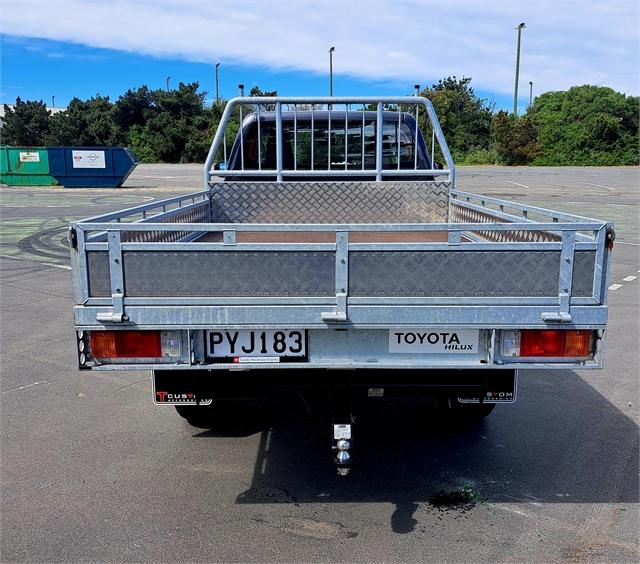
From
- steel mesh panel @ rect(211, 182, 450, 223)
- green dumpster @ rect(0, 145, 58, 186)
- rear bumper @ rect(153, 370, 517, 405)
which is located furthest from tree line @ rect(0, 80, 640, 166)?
rear bumper @ rect(153, 370, 517, 405)

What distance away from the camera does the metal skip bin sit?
2725 centimetres

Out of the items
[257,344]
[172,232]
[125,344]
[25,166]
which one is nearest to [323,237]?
[172,232]

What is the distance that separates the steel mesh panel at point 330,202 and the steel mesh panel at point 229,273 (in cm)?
291

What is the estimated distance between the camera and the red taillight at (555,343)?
2.96 m

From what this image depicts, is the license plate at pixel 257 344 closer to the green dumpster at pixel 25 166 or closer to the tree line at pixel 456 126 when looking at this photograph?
the green dumpster at pixel 25 166

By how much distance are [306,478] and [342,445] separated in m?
0.72

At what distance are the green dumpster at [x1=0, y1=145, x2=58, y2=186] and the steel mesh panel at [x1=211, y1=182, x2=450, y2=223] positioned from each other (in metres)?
25.0

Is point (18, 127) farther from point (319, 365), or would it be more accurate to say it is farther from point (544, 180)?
point (319, 365)

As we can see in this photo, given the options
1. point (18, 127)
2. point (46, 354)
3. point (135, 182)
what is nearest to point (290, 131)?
point (46, 354)

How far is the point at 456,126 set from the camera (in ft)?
181

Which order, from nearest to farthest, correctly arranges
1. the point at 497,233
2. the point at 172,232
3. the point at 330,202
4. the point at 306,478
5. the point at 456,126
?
the point at 306,478 < the point at 172,232 < the point at 497,233 < the point at 330,202 < the point at 456,126

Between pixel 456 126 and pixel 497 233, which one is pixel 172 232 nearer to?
pixel 497 233

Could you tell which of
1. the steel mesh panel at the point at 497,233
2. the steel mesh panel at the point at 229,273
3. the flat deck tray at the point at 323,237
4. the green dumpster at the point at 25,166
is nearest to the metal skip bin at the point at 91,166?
the green dumpster at the point at 25,166

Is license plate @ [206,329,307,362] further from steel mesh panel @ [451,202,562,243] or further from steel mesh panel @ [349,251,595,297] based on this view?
steel mesh panel @ [451,202,562,243]
